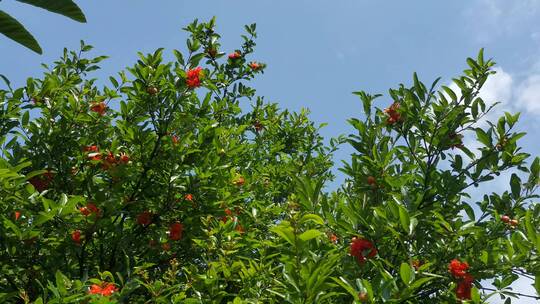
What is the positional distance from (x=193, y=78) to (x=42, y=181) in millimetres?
1711

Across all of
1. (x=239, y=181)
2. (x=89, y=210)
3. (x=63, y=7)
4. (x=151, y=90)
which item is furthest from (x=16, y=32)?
(x=239, y=181)

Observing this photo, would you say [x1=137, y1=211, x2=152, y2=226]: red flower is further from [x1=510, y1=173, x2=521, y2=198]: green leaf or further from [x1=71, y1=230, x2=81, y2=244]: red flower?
[x1=510, y1=173, x2=521, y2=198]: green leaf

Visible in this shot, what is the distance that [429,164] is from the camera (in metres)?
4.13

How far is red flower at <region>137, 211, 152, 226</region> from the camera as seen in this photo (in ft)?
15.0

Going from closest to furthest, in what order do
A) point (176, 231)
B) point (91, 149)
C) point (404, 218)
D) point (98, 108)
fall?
point (404, 218) → point (176, 231) → point (91, 149) → point (98, 108)

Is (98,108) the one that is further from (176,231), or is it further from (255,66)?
(255,66)

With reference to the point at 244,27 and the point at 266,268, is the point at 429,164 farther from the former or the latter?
the point at 244,27

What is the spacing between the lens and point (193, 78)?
15.8 feet

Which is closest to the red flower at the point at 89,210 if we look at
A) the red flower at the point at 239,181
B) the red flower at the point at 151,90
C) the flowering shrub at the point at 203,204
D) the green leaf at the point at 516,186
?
the flowering shrub at the point at 203,204

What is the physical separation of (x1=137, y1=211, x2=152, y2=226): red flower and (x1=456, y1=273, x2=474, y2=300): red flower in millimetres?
2735

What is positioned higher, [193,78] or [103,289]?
[193,78]

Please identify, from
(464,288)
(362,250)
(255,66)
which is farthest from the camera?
(255,66)

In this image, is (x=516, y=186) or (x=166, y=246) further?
(x=166, y=246)

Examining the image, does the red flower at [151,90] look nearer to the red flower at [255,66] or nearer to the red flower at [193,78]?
the red flower at [193,78]
